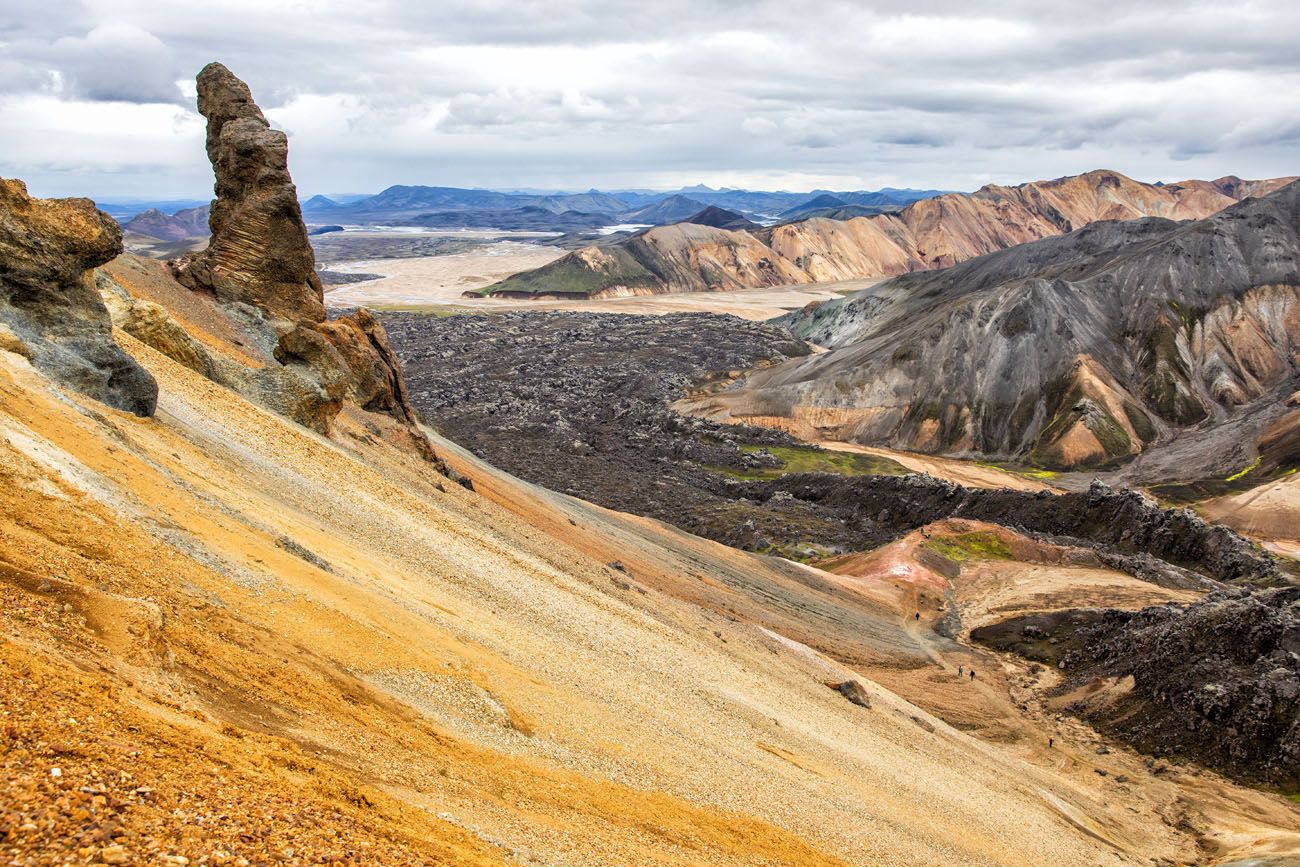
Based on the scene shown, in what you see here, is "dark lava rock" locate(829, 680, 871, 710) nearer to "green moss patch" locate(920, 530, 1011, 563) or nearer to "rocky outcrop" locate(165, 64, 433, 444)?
"rocky outcrop" locate(165, 64, 433, 444)

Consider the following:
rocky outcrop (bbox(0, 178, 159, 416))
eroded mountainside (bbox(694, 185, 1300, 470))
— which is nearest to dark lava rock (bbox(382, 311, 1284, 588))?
eroded mountainside (bbox(694, 185, 1300, 470))

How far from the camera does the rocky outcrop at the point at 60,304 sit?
21.4 metres

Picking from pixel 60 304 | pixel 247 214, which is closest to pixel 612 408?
pixel 247 214

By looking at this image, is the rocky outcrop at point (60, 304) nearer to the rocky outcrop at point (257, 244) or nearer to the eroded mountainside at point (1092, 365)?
the rocky outcrop at point (257, 244)

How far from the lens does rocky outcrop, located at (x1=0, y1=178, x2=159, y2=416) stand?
2138 cm

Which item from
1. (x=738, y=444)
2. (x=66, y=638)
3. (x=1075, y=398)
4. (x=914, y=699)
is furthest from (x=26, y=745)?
(x=1075, y=398)

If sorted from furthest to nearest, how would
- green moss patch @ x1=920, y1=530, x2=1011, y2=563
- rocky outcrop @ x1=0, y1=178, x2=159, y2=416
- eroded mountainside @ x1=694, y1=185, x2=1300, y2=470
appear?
eroded mountainside @ x1=694, y1=185, x2=1300, y2=470 → green moss patch @ x1=920, y1=530, x2=1011, y2=563 → rocky outcrop @ x1=0, y1=178, x2=159, y2=416

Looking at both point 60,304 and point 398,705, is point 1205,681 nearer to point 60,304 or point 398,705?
point 398,705

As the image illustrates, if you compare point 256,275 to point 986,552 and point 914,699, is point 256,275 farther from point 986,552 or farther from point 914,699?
point 986,552

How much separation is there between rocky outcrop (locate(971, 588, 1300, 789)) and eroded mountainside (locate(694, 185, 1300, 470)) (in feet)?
137

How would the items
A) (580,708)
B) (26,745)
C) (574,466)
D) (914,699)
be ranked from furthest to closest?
(574,466)
(914,699)
(580,708)
(26,745)

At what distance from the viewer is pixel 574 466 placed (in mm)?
78938

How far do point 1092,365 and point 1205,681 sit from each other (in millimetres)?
62527

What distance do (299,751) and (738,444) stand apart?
78699mm
